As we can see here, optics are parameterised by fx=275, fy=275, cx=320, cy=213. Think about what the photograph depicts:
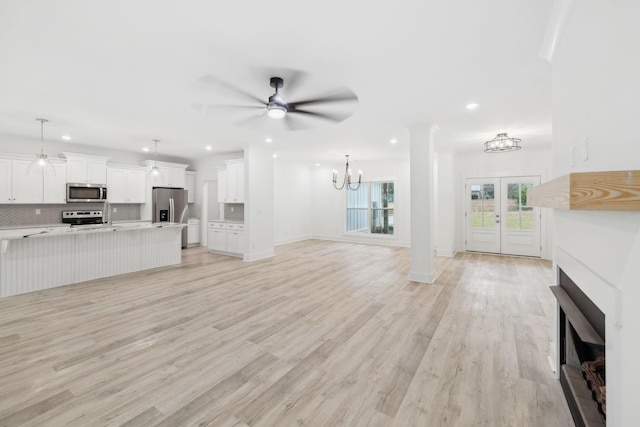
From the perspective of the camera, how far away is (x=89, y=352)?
8.17 feet

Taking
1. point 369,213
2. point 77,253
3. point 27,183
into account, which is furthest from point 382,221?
point 27,183

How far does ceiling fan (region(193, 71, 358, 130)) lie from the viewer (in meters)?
2.92

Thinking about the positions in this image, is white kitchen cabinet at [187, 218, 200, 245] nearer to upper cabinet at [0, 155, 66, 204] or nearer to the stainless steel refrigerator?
the stainless steel refrigerator

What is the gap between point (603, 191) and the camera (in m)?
0.86

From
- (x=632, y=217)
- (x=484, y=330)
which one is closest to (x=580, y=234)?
(x=632, y=217)

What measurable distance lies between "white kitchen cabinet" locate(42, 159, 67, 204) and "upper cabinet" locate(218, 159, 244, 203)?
127 inches

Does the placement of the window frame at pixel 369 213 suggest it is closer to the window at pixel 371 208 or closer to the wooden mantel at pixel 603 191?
the window at pixel 371 208

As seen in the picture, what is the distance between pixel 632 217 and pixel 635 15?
76 cm

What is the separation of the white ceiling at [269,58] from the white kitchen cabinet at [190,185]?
382 centimetres

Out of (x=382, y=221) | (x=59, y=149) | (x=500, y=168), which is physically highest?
(x=59, y=149)

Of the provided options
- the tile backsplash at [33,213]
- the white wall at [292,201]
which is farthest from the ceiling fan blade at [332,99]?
the tile backsplash at [33,213]

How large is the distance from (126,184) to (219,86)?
5.51 metres

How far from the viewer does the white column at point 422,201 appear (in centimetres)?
462

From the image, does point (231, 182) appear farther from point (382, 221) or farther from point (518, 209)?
point (518, 209)
